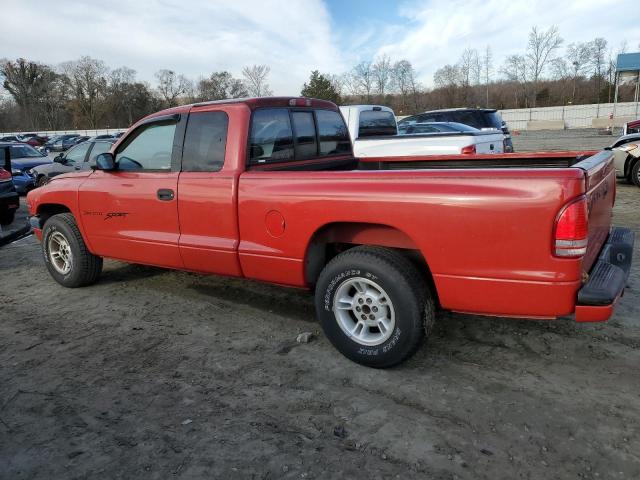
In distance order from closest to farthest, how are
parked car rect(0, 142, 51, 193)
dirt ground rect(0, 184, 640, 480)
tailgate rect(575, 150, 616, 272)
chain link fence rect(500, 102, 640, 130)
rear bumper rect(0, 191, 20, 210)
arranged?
dirt ground rect(0, 184, 640, 480)
tailgate rect(575, 150, 616, 272)
rear bumper rect(0, 191, 20, 210)
parked car rect(0, 142, 51, 193)
chain link fence rect(500, 102, 640, 130)

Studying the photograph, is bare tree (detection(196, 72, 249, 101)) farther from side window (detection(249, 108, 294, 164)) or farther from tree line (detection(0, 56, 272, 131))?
side window (detection(249, 108, 294, 164))

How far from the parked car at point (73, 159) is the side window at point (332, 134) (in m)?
9.40

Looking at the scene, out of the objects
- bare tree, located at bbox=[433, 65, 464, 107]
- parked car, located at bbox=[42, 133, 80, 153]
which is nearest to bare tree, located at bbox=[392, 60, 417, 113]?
bare tree, located at bbox=[433, 65, 464, 107]

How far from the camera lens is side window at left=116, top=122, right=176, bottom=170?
452 centimetres

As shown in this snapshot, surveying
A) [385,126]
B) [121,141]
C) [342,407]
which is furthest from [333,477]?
[385,126]

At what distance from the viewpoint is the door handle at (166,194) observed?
171 inches

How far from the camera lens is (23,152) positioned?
1544 centimetres

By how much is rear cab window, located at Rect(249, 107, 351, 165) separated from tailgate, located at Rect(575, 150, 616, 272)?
2321 millimetres

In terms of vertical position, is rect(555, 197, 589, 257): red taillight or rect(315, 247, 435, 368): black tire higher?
rect(555, 197, 589, 257): red taillight

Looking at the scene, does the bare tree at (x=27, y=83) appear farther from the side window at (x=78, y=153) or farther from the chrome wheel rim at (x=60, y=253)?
the chrome wheel rim at (x=60, y=253)

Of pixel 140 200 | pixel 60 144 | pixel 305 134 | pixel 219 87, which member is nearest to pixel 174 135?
pixel 140 200

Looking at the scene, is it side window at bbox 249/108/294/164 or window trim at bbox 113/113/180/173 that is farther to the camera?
window trim at bbox 113/113/180/173

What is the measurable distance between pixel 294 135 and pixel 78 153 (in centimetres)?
1090

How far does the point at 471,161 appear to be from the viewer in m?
4.61
